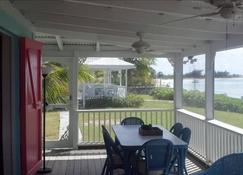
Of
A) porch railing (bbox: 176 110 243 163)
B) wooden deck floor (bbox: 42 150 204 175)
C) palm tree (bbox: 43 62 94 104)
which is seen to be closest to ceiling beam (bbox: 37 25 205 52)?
porch railing (bbox: 176 110 243 163)

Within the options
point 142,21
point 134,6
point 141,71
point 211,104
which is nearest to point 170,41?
point 211,104

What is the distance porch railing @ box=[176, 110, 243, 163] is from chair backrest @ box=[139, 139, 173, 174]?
1342mm

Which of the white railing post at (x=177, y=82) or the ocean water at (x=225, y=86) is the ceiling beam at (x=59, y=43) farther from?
the ocean water at (x=225, y=86)

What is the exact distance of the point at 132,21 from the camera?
491 cm

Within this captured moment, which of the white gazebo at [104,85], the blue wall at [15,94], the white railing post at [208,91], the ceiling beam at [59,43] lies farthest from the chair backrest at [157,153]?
the white gazebo at [104,85]

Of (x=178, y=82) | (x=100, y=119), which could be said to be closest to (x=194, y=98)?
(x=178, y=82)

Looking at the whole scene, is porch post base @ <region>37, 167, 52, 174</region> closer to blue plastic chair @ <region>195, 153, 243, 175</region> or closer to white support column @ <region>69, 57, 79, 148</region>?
white support column @ <region>69, 57, 79, 148</region>

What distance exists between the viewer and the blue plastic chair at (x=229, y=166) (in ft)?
12.2

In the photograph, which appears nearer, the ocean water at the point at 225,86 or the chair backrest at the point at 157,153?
the chair backrest at the point at 157,153

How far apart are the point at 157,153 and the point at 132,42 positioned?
333 cm

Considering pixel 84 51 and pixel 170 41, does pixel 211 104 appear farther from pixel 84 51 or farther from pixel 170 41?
pixel 84 51

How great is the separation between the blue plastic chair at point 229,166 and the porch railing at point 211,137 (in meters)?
1.64

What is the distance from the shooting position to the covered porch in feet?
14.8

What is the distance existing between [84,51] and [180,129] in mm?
3462
